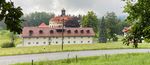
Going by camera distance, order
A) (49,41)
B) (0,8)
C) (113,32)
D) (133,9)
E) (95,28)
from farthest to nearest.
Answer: (113,32) < (95,28) < (49,41) < (133,9) < (0,8)

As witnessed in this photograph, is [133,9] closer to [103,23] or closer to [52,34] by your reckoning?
[52,34]

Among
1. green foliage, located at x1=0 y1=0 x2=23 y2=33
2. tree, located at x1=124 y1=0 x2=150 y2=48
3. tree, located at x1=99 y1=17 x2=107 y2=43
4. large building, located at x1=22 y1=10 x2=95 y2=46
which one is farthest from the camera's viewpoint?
tree, located at x1=99 y1=17 x2=107 y2=43

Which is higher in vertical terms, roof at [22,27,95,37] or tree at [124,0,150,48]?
roof at [22,27,95,37]

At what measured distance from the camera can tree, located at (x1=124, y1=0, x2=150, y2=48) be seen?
80.6 feet

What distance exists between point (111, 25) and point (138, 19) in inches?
4032

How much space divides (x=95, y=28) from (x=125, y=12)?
89952 millimetres

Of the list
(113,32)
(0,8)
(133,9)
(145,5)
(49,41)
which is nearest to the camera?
(0,8)

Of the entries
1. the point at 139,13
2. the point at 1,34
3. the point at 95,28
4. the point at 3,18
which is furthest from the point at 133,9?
the point at 1,34

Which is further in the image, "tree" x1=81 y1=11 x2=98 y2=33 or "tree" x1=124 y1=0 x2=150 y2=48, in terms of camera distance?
"tree" x1=81 y1=11 x2=98 y2=33

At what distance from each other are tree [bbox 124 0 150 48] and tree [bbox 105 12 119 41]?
94293 millimetres

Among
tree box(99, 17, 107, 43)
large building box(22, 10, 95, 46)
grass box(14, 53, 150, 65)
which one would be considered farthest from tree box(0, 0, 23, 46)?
tree box(99, 17, 107, 43)

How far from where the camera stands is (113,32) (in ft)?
409

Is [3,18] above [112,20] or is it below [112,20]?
below

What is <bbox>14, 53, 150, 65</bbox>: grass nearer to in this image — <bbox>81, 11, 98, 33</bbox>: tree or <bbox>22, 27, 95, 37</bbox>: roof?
<bbox>22, 27, 95, 37</bbox>: roof
